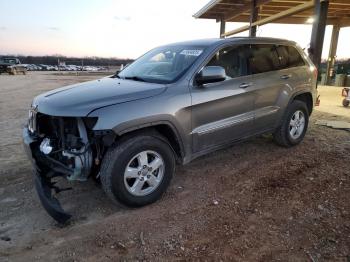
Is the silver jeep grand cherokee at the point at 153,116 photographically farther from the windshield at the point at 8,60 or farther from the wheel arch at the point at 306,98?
the windshield at the point at 8,60

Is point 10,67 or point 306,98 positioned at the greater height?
point 306,98

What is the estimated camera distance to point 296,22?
56.2 ft

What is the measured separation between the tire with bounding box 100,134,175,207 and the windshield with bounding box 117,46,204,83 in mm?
879

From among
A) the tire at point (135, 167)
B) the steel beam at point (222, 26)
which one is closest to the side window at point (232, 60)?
the tire at point (135, 167)

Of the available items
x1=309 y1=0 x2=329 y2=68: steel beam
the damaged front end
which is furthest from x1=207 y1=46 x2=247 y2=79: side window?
x1=309 y1=0 x2=329 y2=68: steel beam

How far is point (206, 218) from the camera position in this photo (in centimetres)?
328

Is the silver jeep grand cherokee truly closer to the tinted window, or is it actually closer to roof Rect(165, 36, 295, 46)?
roof Rect(165, 36, 295, 46)

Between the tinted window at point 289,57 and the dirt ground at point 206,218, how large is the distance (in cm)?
166

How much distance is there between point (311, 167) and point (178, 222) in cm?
254

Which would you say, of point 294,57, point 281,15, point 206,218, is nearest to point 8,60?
point 281,15

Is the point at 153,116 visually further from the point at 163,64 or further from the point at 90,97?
the point at 163,64

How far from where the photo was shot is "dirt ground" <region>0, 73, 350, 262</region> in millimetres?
2746

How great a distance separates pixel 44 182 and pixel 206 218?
179cm

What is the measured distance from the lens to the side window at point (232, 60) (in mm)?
4188
